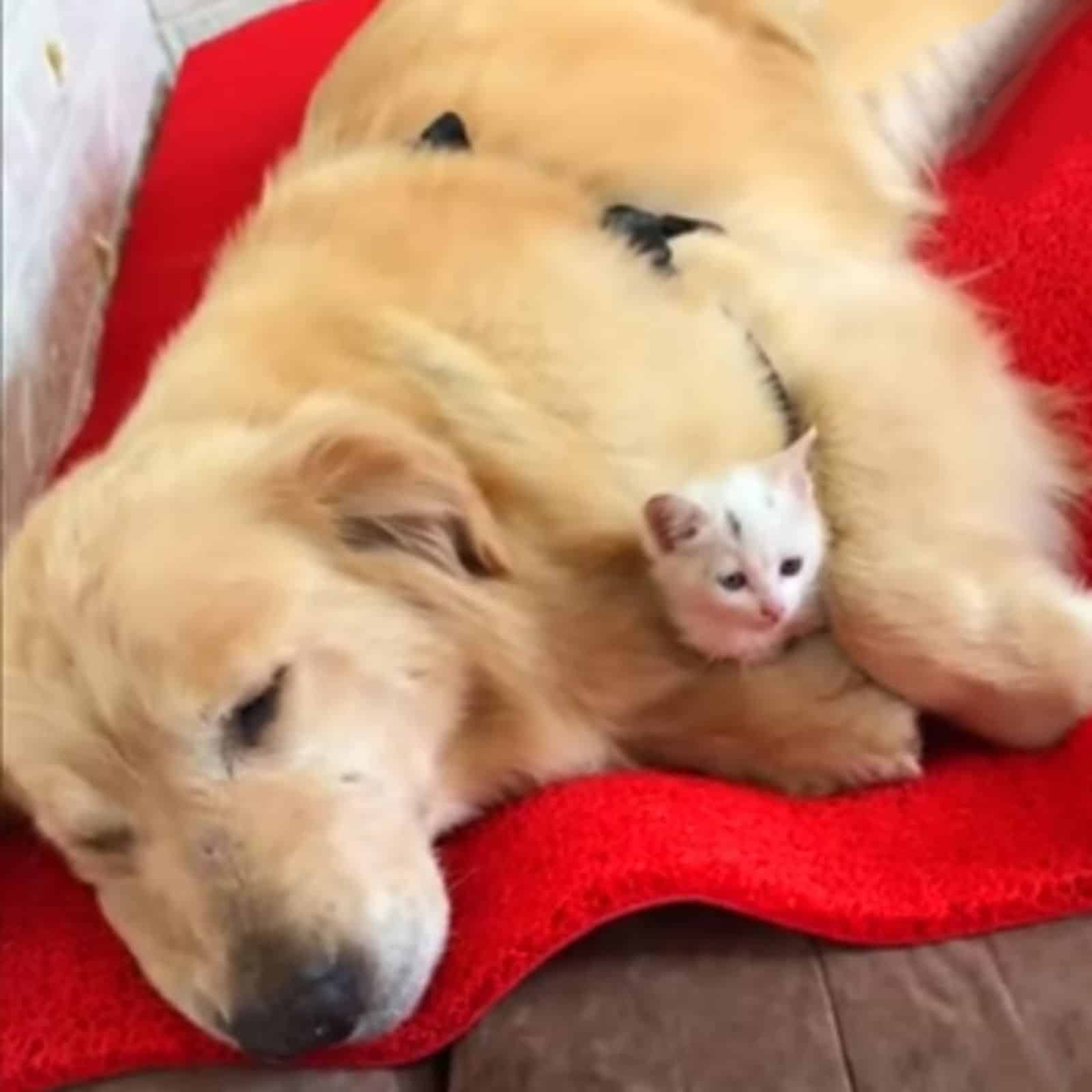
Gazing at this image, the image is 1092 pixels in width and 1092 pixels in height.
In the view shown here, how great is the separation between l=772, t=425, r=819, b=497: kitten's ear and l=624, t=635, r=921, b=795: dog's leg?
0.14m

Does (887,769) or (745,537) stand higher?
(745,537)

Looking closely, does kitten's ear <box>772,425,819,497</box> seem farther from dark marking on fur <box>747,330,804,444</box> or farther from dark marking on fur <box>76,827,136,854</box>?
dark marking on fur <box>76,827,136,854</box>

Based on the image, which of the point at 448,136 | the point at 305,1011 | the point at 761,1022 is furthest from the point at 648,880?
the point at 448,136

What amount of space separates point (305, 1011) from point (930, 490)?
2.22ft

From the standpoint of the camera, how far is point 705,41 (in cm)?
204

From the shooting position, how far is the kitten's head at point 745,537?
1.45m

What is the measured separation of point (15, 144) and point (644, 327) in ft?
2.74

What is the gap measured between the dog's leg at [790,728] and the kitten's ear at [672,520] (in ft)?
0.44

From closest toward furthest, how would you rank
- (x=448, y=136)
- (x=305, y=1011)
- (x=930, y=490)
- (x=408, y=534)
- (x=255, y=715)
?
1. (x=305, y=1011)
2. (x=255, y=715)
3. (x=408, y=534)
4. (x=930, y=490)
5. (x=448, y=136)

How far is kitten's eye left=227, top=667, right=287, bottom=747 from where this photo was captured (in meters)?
1.31

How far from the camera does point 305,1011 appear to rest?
3.99 feet

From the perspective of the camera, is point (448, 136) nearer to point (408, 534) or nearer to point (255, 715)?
point (408, 534)

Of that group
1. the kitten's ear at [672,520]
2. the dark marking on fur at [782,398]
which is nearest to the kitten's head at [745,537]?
the kitten's ear at [672,520]

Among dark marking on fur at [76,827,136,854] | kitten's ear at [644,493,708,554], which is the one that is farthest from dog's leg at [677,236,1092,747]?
dark marking on fur at [76,827,136,854]
